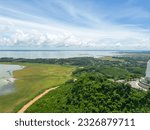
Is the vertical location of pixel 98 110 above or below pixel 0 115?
below

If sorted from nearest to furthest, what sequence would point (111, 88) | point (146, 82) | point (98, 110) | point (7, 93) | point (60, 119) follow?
point (60, 119) < point (98, 110) < point (111, 88) < point (146, 82) < point (7, 93)

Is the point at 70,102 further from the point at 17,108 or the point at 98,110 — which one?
the point at 17,108

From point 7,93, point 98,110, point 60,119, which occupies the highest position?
point 60,119

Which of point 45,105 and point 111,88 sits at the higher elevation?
point 111,88

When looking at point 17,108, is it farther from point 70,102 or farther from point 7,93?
point 7,93

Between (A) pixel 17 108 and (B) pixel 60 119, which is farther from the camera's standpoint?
(A) pixel 17 108

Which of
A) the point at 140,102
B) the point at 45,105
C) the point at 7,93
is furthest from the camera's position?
the point at 7,93

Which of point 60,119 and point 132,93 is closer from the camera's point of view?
point 60,119

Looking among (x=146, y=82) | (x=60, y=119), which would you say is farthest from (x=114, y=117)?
(x=146, y=82)

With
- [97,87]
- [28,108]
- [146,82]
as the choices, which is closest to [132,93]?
[97,87]
